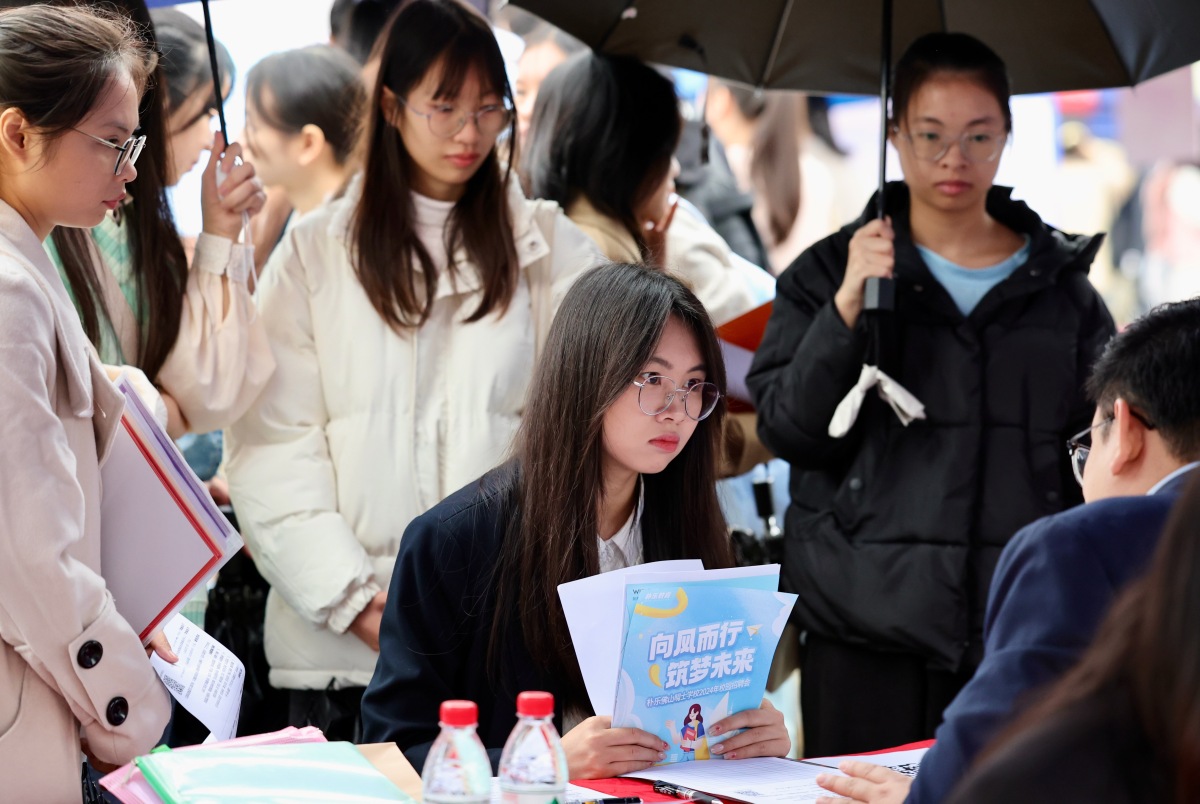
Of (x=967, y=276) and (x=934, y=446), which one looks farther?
(x=967, y=276)

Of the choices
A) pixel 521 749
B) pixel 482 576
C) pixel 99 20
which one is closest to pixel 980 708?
pixel 521 749

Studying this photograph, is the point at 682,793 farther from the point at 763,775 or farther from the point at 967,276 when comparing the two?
the point at 967,276

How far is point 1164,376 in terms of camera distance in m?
2.00

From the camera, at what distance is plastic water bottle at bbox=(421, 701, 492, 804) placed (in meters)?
1.69

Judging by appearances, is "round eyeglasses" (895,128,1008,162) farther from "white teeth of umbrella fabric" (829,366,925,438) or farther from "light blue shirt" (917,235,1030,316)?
"white teeth of umbrella fabric" (829,366,925,438)

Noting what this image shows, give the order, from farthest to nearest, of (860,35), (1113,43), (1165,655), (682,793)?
(860,35)
(1113,43)
(682,793)
(1165,655)

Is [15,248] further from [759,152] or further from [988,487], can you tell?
[759,152]

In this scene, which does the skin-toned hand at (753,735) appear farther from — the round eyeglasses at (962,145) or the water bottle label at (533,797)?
the round eyeglasses at (962,145)

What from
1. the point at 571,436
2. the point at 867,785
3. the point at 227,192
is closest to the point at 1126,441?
the point at 867,785

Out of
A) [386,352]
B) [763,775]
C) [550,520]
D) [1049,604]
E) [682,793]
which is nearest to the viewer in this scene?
[1049,604]

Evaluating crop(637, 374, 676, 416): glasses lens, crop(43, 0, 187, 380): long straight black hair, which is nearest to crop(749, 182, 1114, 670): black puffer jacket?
crop(637, 374, 676, 416): glasses lens

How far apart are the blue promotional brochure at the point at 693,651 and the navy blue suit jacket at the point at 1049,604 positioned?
1.66ft

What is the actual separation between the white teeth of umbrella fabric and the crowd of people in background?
0.02 m

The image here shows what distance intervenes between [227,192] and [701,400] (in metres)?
1.22
